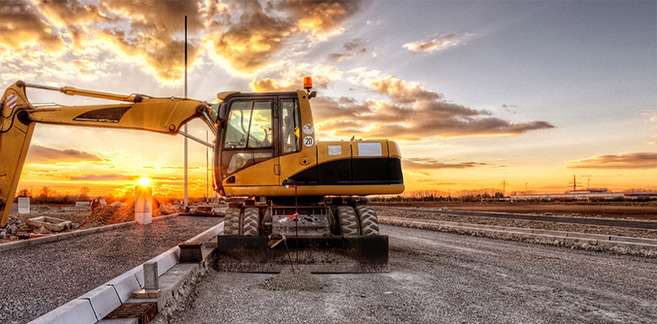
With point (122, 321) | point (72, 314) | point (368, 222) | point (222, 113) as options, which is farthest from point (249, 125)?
point (72, 314)

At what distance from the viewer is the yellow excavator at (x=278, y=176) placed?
8.32 meters

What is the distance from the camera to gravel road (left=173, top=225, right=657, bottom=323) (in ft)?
17.8

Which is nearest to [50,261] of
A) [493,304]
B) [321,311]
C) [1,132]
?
[1,132]

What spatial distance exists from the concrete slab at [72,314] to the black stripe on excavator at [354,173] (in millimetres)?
5040

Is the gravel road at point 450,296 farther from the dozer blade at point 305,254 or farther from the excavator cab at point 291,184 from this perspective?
the excavator cab at point 291,184

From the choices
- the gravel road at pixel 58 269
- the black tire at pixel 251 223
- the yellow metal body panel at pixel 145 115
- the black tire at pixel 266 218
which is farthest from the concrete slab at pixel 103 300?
the yellow metal body panel at pixel 145 115

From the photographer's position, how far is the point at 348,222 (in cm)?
894

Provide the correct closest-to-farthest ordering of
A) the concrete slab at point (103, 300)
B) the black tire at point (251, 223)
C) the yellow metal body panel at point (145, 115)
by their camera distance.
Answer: the concrete slab at point (103, 300) → the black tire at point (251, 223) → the yellow metal body panel at point (145, 115)

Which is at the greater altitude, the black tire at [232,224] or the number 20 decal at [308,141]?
the number 20 decal at [308,141]

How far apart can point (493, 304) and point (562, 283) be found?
2779 millimetres

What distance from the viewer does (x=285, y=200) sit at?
30.7 ft

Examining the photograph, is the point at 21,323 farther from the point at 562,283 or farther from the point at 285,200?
the point at 562,283

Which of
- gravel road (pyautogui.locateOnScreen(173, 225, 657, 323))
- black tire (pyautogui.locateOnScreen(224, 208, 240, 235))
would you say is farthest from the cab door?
gravel road (pyautogui.locateOnScreen(173, 225, 657, 323))

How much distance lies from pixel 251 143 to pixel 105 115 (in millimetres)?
4142
